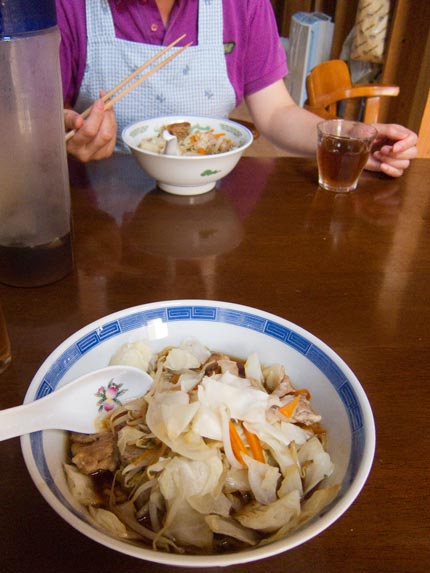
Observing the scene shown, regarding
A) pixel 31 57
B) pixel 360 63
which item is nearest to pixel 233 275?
pixel 31 57

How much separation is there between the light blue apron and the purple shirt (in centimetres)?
3

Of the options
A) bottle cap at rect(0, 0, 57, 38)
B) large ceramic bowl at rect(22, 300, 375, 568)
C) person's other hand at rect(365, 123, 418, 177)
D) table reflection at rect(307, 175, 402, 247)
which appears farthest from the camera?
person's other hand at rect(365, 123, 418, 177)

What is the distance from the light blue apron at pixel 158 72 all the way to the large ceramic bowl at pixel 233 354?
119cm

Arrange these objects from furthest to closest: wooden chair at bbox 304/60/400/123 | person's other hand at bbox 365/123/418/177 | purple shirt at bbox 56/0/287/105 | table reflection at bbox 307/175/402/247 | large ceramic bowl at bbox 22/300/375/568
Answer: wooden chair at bbox 304/60/400/123, purple shirt at bbox 56/0/287/105, person's other hand at bbox 365/123/418/177, table reflection at bbox 307/175/402/247, large ceramic bowl at bbox 22/300/375/568

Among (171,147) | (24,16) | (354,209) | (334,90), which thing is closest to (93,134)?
(171,147)

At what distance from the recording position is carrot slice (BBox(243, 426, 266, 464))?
0.57 m

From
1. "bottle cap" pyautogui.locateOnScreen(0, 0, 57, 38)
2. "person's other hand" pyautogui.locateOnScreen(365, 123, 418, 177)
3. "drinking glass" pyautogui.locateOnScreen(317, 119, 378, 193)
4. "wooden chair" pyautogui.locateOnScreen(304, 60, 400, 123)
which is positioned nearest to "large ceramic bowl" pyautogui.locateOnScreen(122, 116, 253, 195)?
"drinking glass" pyautogui.locateOnScreen(317, 119, 378, 193)

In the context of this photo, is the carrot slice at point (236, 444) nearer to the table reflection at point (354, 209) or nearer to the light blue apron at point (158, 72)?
the table reflection at point (354, 209)

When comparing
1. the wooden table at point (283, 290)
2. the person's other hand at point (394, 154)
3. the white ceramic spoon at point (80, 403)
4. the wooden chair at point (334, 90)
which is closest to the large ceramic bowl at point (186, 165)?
the wooden table at point (283, 290)

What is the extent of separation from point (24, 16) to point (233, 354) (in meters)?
0.53

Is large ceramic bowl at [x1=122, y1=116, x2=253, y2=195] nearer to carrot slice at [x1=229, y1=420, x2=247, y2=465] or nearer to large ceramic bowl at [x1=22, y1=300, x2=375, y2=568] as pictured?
large ceramic bowl at [x1=22, y1=300, x2=375, y2=568]

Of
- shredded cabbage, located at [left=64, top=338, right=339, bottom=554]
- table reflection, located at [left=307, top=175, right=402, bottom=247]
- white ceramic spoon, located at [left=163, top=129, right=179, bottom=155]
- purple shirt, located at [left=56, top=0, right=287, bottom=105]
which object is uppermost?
purple shirt, located at [left=56, top=0, right=287, bottom=105]

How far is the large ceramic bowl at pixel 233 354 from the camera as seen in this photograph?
1.48ft

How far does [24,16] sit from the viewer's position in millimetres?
685
